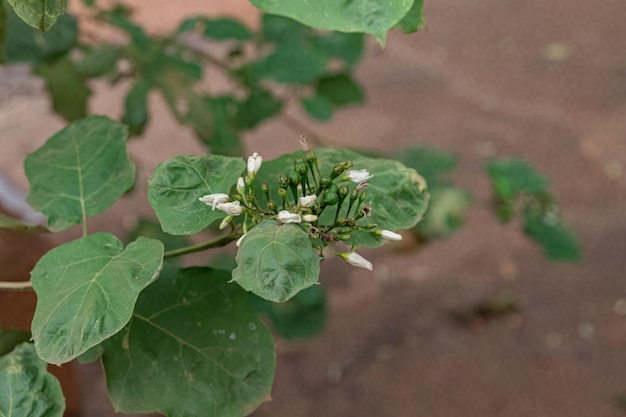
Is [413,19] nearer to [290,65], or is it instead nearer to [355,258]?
[355,258]

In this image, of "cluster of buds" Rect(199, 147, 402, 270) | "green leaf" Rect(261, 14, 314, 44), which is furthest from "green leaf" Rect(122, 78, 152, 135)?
"cluster of buds" Rect(199, 147, 402, 270)

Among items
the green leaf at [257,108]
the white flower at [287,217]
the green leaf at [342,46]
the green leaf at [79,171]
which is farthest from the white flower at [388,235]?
the green leaf at [342,46]

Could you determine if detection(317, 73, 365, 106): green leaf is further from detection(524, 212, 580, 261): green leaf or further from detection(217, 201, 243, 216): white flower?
detection(217, 201, 243, 216): white flower

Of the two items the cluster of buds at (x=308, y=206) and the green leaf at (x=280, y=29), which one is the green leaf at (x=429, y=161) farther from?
the cluster of buds at (x=308, y=206)

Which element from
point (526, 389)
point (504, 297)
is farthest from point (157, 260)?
point (504, 297)

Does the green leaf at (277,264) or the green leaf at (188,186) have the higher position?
the green leaf at (277,264)

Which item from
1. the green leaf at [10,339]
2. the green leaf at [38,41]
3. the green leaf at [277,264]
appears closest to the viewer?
the green leaf at [277,264]

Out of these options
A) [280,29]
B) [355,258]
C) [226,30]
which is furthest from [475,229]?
[355,258]
